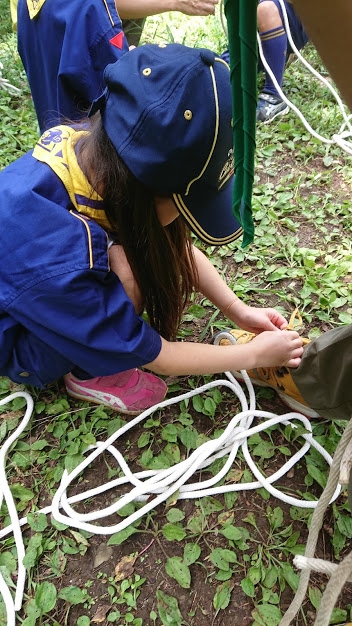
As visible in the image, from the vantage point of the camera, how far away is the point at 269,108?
2240mm

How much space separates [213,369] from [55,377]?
0.39 m

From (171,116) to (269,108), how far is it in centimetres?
166

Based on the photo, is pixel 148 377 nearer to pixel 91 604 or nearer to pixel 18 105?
pixel 91 604

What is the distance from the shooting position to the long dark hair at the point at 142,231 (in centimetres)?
87

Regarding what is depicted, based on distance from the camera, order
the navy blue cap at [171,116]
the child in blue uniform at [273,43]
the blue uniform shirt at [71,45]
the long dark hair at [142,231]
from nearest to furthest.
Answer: the navy blue cap at [171,116] < the long dark hair at [142,231] < the blue uniform shirt at [71,45] < the child in blue uniform at [273,43]

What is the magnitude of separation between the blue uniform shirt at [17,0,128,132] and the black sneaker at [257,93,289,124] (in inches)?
39.0

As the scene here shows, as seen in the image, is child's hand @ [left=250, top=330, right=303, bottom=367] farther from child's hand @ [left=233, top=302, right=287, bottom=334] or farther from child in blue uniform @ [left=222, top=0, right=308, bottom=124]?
child in blue uniform @ [left=222, top=0, right=308, bottom=124]

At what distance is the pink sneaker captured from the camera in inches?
50.4

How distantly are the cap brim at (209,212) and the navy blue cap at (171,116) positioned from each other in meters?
0.02

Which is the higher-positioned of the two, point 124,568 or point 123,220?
point 123,220

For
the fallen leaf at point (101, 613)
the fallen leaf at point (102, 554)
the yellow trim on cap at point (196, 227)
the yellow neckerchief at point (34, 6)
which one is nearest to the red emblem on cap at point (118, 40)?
the yellow neckerchief at point (34, 6)

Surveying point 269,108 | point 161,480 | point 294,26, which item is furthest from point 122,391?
point 294,26

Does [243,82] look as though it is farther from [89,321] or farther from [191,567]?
[191,567]

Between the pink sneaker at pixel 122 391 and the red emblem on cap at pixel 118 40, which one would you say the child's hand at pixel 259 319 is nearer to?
the pink sneaker at pixel 122 391
